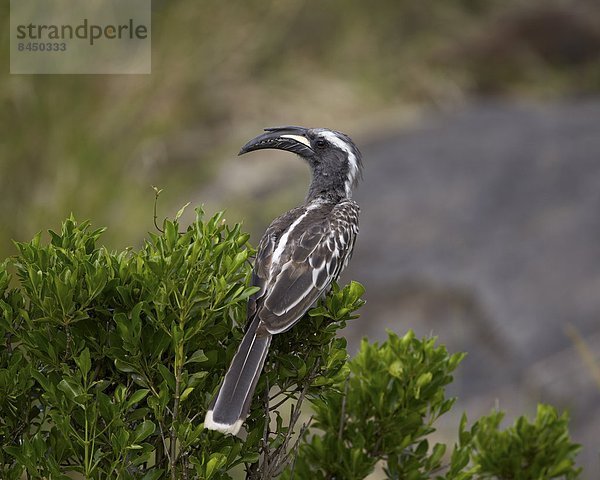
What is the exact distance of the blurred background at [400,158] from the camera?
21.0 feet

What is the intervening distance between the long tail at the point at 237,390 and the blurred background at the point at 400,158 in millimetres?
1664

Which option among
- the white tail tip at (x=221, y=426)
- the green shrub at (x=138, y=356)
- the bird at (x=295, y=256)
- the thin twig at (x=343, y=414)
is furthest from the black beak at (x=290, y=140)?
the white tail tip at (x=221, y=426)

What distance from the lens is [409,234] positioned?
7.70m

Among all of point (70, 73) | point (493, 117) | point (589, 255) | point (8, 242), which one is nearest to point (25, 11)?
point (70, 73)

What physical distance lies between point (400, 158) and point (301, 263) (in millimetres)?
5776

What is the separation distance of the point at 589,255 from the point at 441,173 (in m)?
1.69

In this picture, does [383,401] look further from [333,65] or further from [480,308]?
[333,65]

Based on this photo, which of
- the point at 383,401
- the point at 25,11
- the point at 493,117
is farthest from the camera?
the point at 493,117

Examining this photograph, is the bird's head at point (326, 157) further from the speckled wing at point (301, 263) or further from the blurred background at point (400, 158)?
the blurred background at point (400, 158)

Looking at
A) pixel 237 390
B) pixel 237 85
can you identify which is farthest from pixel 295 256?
pixel 237 85

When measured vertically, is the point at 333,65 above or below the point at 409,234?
above

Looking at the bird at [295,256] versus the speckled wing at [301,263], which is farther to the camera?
the speckled wing at [301,263]

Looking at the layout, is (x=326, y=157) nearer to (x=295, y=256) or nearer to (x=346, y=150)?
(x=346, y=150)

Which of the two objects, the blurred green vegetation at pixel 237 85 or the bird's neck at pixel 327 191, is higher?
the blurred green vegetation at pixel 237 85
